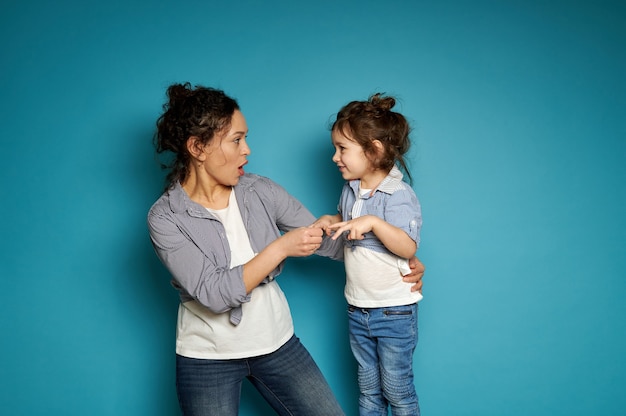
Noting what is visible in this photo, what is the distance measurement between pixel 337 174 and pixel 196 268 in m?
0.88

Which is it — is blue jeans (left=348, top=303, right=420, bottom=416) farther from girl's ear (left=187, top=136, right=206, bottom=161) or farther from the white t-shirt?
girl's ear (left=187, top=136, right=206, bottom=161)

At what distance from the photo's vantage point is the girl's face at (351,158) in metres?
2.06

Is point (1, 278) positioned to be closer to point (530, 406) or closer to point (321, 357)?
point (321, 357)

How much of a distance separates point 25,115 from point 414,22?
68.4 inches

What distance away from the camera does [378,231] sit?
1.90 m

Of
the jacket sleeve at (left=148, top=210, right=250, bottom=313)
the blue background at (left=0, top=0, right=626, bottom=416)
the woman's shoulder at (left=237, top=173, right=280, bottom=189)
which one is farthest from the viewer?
the blue background at (left=0, top=0, right=626, bottom=416)

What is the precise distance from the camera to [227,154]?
1.89 metres

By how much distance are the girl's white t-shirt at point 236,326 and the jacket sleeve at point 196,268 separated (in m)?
0.06

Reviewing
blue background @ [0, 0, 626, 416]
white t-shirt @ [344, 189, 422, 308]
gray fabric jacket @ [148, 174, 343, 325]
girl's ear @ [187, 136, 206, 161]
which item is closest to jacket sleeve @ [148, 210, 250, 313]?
gray fabric jacket @ [148, 174, 343, 325]

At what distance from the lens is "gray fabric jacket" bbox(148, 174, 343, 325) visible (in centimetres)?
176

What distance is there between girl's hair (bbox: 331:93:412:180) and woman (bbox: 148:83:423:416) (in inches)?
15.7

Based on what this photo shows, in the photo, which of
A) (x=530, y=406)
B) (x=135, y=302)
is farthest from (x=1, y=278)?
(x=530, y=406)

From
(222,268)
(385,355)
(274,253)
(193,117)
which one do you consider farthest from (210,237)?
(385,355)

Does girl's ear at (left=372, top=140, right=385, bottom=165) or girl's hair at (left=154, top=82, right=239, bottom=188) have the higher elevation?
girl's hair at (left=154, top=82, right=239, bottom=188)
